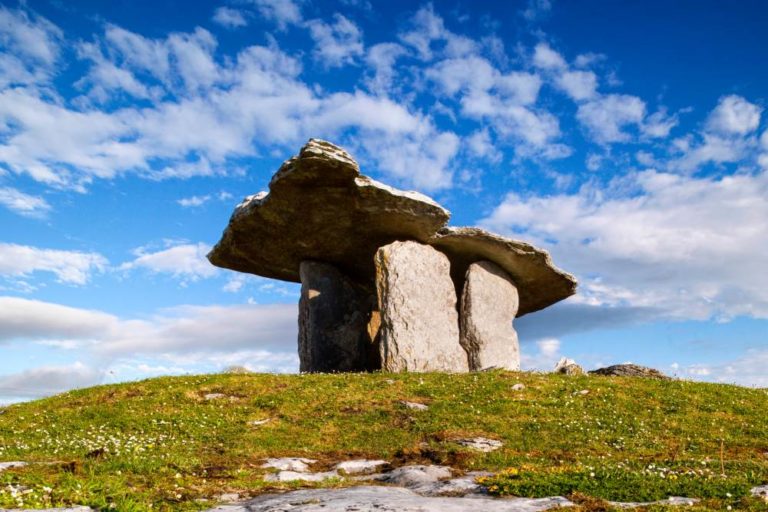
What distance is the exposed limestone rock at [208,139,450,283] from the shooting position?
1176 inches

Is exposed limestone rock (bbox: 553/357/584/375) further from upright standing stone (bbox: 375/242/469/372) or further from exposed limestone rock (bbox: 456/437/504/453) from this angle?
exposed limestone rock (bbox: 456/437/504/453)

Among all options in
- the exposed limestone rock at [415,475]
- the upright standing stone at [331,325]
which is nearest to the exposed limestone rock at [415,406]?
the exposed limestone rock at [415,475]

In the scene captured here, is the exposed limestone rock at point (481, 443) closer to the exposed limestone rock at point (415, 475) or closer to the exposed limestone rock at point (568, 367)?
the exposed limestone rock at point (415, 475)

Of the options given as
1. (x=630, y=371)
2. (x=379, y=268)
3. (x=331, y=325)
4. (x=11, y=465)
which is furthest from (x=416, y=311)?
(x=11, y=465)

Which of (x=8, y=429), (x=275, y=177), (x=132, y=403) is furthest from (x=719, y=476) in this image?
(x=275, y=177)

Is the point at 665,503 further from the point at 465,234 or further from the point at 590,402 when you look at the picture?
the point at 465,234

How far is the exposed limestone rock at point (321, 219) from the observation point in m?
29.9

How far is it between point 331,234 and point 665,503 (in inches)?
1011

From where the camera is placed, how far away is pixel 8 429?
20984 mm

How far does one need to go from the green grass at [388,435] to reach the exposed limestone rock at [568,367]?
5.35m

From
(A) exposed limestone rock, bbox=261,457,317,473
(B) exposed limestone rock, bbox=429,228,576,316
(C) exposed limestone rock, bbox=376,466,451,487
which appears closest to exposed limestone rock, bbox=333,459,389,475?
(A) exposed limestone rock, bbox=261,457,317,473

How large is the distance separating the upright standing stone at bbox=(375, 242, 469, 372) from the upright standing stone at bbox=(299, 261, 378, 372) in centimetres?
441

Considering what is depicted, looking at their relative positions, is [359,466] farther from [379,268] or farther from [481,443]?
[379,268]

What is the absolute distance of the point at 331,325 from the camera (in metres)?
34.8
